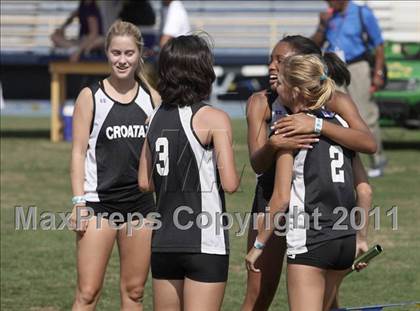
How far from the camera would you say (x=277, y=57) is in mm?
5949

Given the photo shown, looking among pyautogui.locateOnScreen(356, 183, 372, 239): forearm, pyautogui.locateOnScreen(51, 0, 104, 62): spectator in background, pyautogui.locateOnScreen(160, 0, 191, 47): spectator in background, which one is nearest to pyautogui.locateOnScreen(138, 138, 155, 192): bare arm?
pyautogui.locateOnScreen(356, 183, 372, 239): forearm

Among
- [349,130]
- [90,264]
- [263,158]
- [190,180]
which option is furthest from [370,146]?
[90,264]

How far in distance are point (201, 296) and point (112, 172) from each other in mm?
1382

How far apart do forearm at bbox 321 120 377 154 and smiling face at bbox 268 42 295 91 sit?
1.82 ft

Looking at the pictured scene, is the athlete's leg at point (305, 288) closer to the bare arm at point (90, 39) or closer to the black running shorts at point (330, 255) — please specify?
the black running shorts at point (330, 255)

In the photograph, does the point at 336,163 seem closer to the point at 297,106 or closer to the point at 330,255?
the point at 297,106

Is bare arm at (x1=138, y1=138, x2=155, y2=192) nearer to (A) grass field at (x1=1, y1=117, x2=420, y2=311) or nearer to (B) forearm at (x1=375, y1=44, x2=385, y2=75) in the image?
(A) grass field at (x1=1, y1=117, x2=420, y2=311)

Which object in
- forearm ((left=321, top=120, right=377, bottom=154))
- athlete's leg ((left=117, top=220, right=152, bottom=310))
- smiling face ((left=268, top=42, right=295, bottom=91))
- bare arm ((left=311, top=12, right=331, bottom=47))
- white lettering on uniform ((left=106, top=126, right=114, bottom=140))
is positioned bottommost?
athlete's leg ((left=117, top=220, right=152, bottom=310))

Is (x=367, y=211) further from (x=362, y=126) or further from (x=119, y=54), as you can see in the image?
(x=119, y=54)

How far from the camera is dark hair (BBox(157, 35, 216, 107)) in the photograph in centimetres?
547

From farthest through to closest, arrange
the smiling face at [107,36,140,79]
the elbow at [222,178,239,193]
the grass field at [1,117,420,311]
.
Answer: the grass field at [1,117,420,311] → the smiling face at [107,36,140,79] → the elbow at [222,178,239,193]

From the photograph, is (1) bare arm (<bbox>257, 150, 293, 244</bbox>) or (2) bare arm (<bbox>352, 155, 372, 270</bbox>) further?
(2) bare arm (<bbox>352, 155, 372, 270</bbox>)

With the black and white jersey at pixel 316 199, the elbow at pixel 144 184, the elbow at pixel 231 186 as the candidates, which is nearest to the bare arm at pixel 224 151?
the elbow at pixel 231 186

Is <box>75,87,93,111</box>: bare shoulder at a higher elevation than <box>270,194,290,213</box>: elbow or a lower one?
higher
